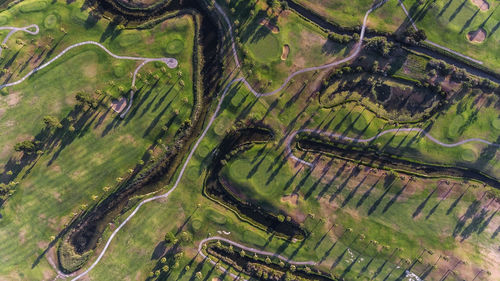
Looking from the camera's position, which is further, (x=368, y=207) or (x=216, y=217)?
(x=216, y=217)

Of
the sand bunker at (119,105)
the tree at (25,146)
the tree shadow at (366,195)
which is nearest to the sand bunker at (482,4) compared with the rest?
the tree shadow at (366,195)

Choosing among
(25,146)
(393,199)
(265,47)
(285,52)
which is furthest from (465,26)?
(25,146)

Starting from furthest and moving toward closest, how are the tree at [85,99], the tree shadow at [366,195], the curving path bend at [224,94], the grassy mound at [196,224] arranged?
the curving path bend at [224,94] < the grassy mound at [196,224] < the tree shadow at [366,195] < the tree at [85,99]

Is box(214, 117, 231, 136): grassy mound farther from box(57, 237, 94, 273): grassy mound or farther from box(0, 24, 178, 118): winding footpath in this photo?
box(57, 237, 94, 273): grassy mound

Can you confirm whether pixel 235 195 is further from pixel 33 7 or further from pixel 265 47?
pixel 33 7

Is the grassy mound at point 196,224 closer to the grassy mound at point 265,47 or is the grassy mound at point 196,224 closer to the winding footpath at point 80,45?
the winding footpath at point 80,45

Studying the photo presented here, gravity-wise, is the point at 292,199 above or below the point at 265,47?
below

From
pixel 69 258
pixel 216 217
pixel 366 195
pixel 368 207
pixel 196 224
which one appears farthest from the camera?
pixel 69 258

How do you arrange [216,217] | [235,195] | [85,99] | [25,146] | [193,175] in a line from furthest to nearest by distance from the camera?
[193,175] < [235,195] < [216,217] < [85,99] < [25,146]

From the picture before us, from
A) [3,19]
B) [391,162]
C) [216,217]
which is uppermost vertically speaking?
[391,162]
